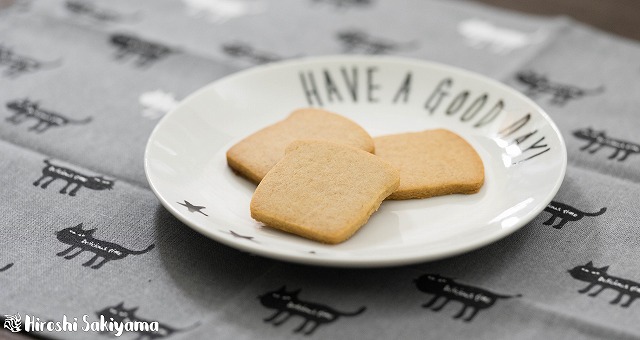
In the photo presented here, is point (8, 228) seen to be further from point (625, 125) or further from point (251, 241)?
point (625, 125)

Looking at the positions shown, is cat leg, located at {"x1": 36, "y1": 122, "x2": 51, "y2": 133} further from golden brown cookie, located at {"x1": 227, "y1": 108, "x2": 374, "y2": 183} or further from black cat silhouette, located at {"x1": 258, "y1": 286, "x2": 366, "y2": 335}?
black cat silhouette, located at {"x1": 258, "y1": 286, "x2": 366, "y2": 335}

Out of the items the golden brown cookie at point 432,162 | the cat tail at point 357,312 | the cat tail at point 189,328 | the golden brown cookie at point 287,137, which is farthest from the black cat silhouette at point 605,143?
the cat tail at point 189,328

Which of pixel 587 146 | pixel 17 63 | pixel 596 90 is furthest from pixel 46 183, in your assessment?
pixel 596 90

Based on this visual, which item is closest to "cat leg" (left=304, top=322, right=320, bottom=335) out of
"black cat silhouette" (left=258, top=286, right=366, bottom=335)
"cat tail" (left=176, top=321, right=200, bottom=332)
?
"black cat silhouette" (left=258, top=286, right=366, bottom=335)

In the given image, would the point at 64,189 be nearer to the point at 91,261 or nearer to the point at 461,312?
the point at 91,261

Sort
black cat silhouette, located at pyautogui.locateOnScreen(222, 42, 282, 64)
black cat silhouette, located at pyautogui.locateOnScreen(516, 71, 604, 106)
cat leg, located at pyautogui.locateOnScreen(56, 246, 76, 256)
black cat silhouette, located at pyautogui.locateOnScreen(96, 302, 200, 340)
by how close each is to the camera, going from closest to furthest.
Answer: black cat silhouette, located at pyautogui.locateOnScreen(96, 302, 200, 340), cat leg, located at pyautogui.locateOnScreen(56, 246, 76, 256), black cat silhouette, located at pyautogui.locateOnScreen(516, 71, 604, 106), black cat silhouette, located at pyautogui.locateOnScreen(222, 42, 282, 64)

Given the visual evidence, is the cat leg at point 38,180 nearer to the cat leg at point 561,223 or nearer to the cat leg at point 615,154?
A: the cat leg at point 561,223
